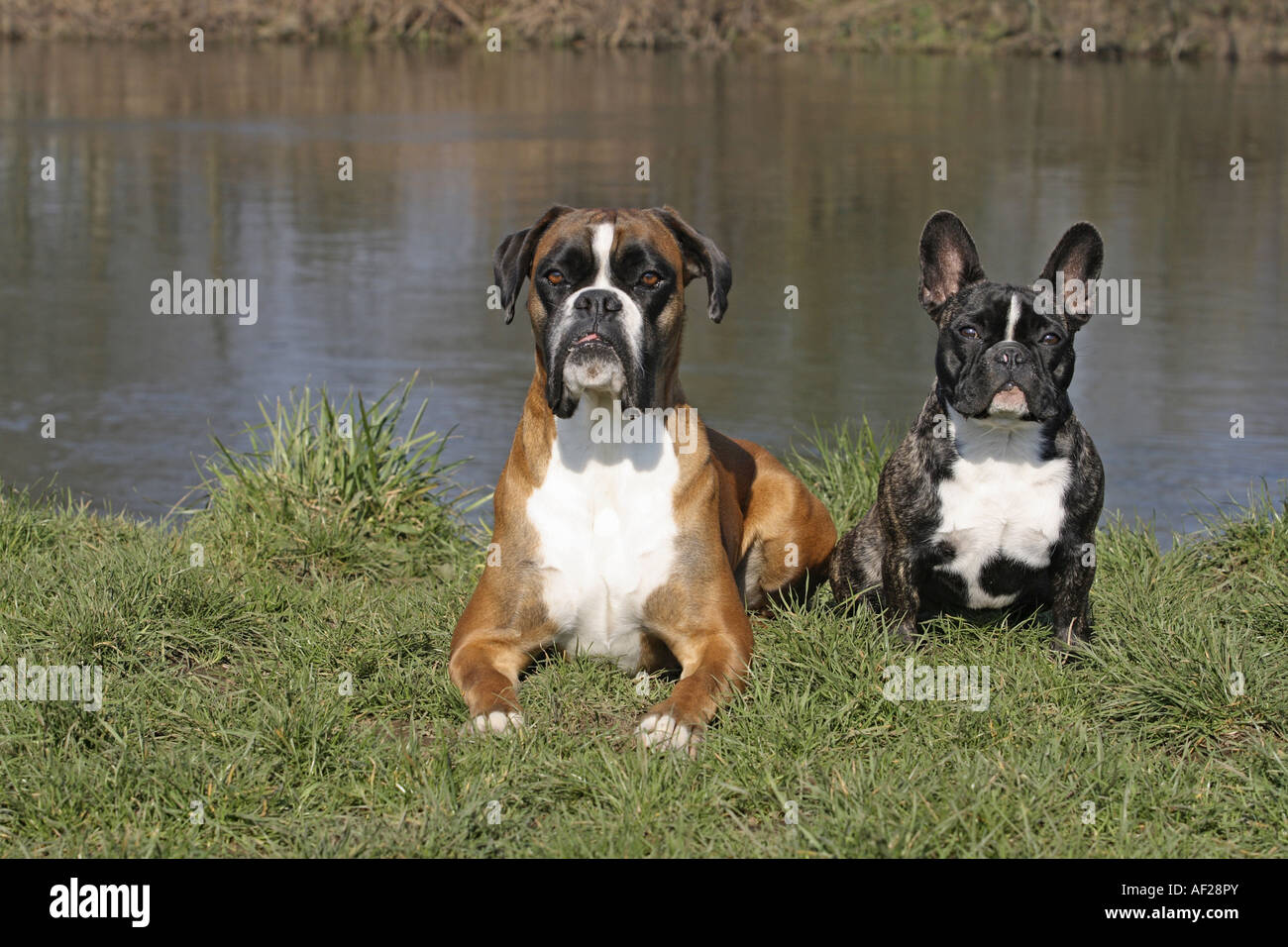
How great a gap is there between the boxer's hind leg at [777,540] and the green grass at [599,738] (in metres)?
0.21

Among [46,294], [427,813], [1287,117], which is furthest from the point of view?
[1287,117]

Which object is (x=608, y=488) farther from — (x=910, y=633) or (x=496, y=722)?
(x=910, y=633)

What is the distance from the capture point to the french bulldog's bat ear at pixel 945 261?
198 inches

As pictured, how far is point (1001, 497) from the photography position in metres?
4.75

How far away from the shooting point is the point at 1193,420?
8797 mm

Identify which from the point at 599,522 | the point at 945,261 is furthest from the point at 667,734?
the point at 945,261

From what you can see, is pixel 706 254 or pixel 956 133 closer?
pixel 706 254

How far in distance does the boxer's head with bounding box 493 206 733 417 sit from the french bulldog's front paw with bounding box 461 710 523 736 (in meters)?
0.91

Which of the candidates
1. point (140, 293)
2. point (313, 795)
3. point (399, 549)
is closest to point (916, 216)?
point (140, 293)

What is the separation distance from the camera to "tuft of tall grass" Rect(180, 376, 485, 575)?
→ 645 centimetres

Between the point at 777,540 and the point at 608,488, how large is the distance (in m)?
1.10

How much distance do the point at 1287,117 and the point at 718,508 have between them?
18.6 meters

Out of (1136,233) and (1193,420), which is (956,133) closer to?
(1136,233)

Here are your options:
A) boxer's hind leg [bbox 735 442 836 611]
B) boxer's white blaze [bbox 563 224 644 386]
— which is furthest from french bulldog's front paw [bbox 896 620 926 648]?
boxer's white blaze [bbox 563 224 644 386]
